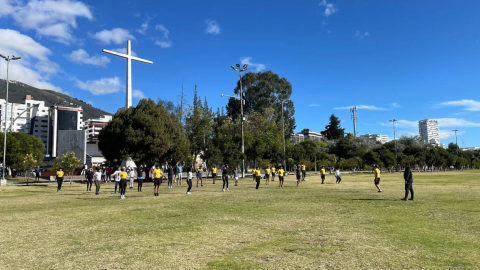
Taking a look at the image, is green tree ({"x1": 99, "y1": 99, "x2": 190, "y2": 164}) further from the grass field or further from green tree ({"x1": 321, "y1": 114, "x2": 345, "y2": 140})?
green tree ({"x1": 321, "y1": 114, "x2": 345, "y2": 140})

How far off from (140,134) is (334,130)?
3363 inches

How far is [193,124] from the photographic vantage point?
56.9m

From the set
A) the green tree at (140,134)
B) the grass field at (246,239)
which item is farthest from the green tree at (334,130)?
the grass field at (246,239)

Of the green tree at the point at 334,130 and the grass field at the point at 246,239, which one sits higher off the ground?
the green tree at the point at 334,130

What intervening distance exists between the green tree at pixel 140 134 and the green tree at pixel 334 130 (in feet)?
266

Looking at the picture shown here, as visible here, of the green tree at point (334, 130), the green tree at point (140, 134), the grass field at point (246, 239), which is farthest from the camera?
the green tree at point (334, 130)

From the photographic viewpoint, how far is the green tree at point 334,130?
350ft

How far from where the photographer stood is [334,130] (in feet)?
350

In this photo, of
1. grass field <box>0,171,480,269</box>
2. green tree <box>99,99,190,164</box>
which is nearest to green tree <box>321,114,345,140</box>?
green tree <box>99,99,190,164</box>

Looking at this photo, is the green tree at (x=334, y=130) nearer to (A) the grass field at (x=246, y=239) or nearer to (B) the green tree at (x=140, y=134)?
(B) the green tree at (x=140, y=134)

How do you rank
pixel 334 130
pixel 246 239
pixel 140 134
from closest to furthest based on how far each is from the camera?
pixel 246 239, pixel 140 134, pixel 334 130

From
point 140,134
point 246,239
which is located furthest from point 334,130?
point 246,239

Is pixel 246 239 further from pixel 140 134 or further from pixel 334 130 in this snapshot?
pixel 334 130

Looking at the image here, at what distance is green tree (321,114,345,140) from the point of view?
107m
